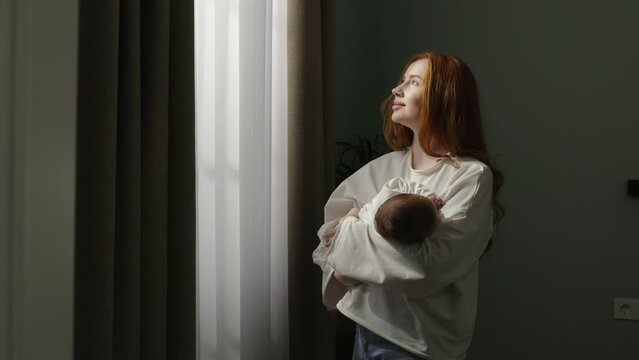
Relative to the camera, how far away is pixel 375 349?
1255mm

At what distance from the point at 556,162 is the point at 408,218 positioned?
1.59m

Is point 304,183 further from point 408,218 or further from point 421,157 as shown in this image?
point 408,218

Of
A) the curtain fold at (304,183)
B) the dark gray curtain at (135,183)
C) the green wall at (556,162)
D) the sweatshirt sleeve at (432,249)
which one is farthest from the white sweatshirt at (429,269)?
the green wall at (556,162)

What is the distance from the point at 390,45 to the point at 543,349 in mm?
1717

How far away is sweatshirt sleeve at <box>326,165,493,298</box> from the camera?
44.7 inches

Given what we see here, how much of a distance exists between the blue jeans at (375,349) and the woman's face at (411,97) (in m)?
0.55

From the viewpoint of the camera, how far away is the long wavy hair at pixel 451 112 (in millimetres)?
1316

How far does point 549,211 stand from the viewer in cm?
238

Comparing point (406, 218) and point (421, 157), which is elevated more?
point (421, 157)

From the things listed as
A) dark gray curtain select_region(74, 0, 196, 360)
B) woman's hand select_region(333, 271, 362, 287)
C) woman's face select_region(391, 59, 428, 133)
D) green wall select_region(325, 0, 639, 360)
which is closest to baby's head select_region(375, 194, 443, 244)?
woman's hand select_region(333, 271, 362, 287)

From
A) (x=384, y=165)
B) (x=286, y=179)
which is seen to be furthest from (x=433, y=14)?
(x=384, y=165)

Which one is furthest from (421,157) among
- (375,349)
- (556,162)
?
(556,162)

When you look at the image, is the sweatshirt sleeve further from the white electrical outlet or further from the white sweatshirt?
the white electrical outlet

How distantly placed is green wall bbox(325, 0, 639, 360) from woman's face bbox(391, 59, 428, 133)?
2.63 ft
